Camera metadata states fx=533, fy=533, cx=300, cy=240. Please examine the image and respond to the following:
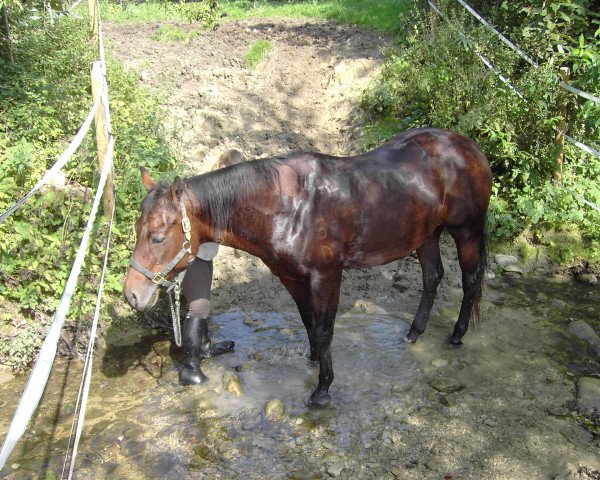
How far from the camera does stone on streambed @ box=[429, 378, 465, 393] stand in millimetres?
4402

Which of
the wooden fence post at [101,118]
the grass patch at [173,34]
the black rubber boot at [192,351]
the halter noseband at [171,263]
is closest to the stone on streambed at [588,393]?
the black rubber boot at [192,351]

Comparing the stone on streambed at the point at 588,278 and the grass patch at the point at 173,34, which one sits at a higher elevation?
the grass patch at the point at 173,34

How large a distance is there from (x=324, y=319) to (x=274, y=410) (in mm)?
823

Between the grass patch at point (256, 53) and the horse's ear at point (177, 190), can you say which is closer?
the horse's ear at point (177, 190)

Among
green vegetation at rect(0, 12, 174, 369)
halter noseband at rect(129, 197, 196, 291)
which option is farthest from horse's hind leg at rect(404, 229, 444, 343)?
green vegetation at rect(0, 12, 174, 369)

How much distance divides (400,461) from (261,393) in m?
1.34

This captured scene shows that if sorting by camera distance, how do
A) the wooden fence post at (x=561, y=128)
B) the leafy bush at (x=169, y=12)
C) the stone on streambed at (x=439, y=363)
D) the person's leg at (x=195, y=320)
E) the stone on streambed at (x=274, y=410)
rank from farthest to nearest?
1. the leafy bush at (x=169, y=12)
2. the wooden fence post at (x=561, y=128)
3. the stone on streambed at (x=439, y=363)
4. the person's leg at (x=195, y=320)
5. the stone on streambed at (x=274, y=410)

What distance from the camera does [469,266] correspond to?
16.3ft

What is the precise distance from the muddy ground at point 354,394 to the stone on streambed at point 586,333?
0.10 metres

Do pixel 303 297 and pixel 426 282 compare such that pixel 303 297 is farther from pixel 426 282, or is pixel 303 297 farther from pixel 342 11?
pixel 342 11

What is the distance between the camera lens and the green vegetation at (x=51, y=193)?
4.95 m

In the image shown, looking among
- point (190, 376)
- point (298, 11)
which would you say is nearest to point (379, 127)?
point (190, 376)

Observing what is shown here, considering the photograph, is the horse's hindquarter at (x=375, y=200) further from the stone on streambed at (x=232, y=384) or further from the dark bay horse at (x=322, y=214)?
the stone on streambed at (x=232, y=384)

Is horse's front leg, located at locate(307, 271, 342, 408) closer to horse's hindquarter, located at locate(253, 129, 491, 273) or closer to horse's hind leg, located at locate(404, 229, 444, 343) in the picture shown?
horse's hindquarter, located at locate(253, 129, 491, 273)
